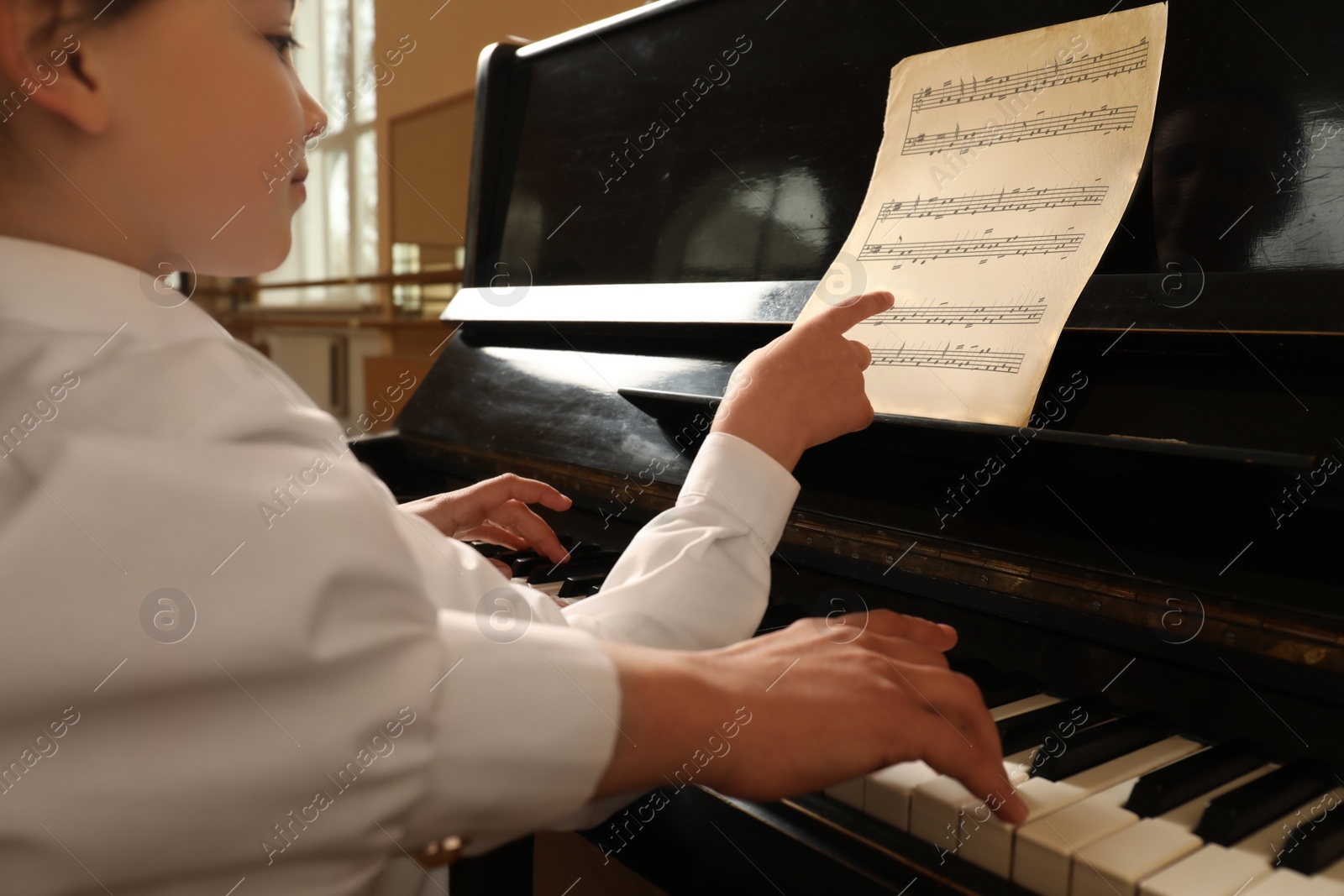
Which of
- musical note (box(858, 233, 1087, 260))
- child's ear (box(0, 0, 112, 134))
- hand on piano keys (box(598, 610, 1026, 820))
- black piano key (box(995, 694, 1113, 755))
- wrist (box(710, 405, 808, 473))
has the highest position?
child's ear (box(0, 0, 112, 134))

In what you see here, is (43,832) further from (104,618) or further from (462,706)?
(462,706)

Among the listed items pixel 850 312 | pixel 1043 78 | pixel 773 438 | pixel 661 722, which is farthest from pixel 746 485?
pixel 1043 78

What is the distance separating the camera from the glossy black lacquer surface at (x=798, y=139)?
894mm

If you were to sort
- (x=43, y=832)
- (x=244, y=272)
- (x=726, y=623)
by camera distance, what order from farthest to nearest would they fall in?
(x=726, y=623)
(x=244, y=272)
(x=43, y=832)

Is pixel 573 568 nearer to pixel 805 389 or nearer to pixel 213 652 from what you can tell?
pixel 805 389

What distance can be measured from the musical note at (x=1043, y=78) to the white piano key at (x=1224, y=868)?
73 cm

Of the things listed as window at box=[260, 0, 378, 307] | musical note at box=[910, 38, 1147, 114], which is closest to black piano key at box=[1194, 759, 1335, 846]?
musical note at box=[910, 38, 1147, 114]

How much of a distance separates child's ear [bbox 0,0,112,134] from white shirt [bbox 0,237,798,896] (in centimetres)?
10

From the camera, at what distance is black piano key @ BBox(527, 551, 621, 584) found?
1165mm

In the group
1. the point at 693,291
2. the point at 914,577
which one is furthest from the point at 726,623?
the point at 693,291

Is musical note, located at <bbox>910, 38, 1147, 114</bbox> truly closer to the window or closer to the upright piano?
the upright piano

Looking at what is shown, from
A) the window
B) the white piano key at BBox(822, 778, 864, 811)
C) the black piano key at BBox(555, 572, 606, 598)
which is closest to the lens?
the white piano key at BBox(822, 778, 864, 811)

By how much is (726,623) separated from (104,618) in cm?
53

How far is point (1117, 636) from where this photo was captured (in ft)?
2.64
